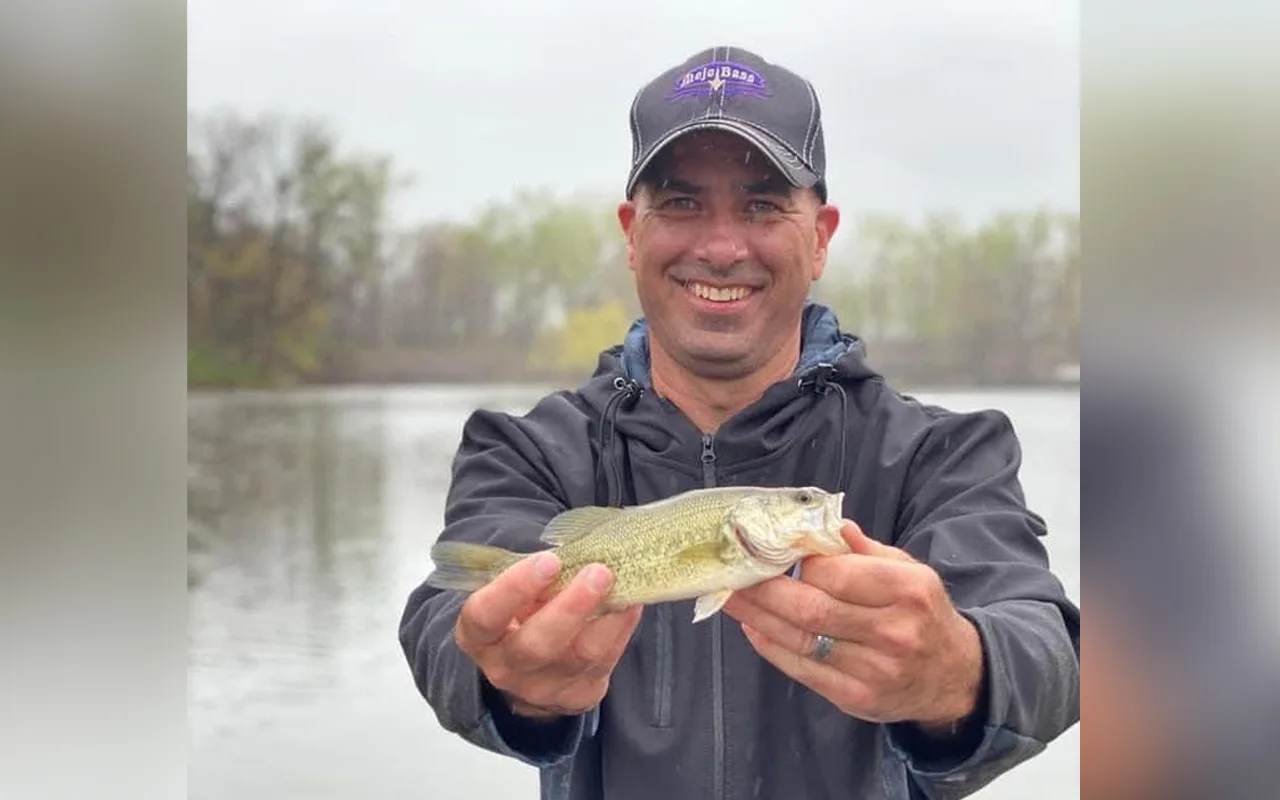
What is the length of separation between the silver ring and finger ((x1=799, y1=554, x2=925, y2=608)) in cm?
7

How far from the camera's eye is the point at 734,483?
1.59m

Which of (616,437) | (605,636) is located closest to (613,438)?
(616,437)

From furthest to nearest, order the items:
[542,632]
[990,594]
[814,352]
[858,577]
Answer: [814,352], [990,594], [542,632], [858,577]

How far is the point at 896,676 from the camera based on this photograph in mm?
1201

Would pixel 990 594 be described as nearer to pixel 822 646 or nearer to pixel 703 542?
pixel 822 646

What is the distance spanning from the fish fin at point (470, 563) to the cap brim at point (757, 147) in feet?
2.07

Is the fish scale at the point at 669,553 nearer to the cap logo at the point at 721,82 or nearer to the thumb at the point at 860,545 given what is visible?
the thumb at the point at 860,545

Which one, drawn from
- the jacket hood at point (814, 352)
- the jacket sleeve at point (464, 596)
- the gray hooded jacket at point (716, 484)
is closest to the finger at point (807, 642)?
the gray hooded jacket at point (716, 484)

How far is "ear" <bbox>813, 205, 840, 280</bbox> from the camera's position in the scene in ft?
5.12

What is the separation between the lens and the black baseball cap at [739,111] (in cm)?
146

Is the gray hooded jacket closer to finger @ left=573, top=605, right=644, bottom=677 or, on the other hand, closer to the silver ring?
finger @ left=573, top=605, right=644, bottom=677

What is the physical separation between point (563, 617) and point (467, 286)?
32.7 inches
